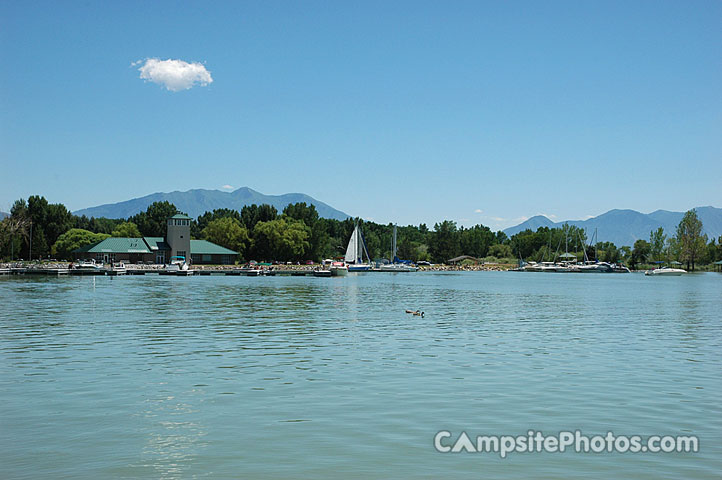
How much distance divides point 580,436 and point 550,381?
6.31 meters

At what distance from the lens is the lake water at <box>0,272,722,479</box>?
40.9 feet

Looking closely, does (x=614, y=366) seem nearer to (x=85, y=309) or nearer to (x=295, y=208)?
(x=85, y=309)

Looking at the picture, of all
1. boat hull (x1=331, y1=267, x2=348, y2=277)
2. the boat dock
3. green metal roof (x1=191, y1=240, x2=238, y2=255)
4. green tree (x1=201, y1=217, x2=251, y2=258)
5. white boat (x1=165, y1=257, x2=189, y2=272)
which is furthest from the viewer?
green tree (x1=201, y1=217, x2=251, y2=258)

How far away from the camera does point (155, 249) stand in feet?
472

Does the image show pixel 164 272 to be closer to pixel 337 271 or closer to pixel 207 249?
pixel 207 249

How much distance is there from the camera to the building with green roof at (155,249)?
14225 centimetres

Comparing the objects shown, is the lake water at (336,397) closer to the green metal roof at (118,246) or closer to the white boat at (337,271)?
the white boat at (337,271)

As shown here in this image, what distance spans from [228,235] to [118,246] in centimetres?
2801

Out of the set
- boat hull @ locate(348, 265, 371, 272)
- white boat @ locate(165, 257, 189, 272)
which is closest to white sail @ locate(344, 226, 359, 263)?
boat hull @ locate(348, 265, 371, 272)

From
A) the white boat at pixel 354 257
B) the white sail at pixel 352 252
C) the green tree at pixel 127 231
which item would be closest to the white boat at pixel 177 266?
the green tree at pixel 127 231

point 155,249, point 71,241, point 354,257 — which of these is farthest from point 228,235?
point 71,241

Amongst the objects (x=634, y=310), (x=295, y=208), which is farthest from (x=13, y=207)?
(x=634, y=310)

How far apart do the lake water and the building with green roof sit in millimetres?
106931

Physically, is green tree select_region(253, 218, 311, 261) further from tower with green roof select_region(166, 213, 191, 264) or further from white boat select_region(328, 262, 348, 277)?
tower with green roof select_region(166, 213, 191, 264)
